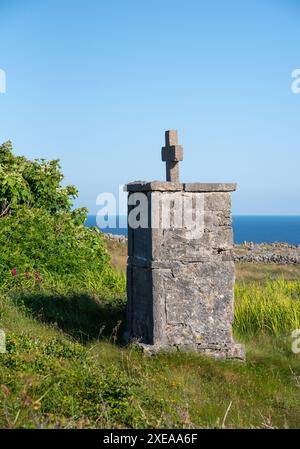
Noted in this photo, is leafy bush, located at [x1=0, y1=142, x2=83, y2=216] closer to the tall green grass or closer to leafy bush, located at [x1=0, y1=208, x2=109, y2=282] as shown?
leafy bush, located at [x1=0, y1=208, x2=109, y2=282]

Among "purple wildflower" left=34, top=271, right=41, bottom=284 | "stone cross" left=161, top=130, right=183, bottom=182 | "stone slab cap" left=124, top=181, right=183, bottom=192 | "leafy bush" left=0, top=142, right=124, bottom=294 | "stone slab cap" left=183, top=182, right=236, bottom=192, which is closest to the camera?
"stone slab cap" left=124, top=181, right=183, bottom=192

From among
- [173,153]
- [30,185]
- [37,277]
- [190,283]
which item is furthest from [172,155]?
[30,185]

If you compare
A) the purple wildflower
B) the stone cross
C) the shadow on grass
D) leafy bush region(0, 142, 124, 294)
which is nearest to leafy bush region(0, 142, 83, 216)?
leafy bush region(0, 142, 124, 294)

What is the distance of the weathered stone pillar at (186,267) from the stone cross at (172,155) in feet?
2.20

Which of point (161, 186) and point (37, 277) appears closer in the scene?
point (161, 186)

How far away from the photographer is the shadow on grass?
356 inches

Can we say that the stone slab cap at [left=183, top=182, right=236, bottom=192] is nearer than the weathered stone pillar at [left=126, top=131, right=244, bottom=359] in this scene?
No

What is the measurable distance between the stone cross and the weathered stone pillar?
0.67 m

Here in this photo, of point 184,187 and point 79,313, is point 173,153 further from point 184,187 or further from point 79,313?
point 79,313

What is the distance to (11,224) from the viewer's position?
12531 mm

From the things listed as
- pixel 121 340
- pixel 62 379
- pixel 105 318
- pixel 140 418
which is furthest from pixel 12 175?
pixel 140 418

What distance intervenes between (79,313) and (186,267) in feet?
8.29

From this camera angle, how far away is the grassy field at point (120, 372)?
17.7ft

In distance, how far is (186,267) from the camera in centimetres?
812
